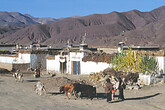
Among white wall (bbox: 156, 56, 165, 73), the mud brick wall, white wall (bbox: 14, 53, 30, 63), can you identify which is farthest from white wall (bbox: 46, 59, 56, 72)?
white wall (bbox: 156, 56, 165, 73)

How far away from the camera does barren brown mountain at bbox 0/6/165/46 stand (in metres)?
104

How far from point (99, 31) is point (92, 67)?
108 m

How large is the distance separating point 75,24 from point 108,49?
5240 inches

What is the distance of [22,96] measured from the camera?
44.9ft

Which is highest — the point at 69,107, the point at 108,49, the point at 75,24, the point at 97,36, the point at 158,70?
the point at 75,24

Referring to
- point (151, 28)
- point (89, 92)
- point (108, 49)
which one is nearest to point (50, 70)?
point (108, 49)

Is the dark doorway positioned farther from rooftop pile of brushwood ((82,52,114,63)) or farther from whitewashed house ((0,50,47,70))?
whitewashed house ((0,50,47,70))

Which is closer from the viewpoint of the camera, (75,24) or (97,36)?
(97,36)

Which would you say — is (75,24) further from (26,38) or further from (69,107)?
(69,107)

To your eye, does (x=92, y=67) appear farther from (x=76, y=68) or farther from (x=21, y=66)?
(x=21, y=66)

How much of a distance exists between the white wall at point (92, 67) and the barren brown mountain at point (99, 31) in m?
44.4

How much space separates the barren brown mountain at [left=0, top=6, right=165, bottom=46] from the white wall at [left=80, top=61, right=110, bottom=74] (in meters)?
44.4

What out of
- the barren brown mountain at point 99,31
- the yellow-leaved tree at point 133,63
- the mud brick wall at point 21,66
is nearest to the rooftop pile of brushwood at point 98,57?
the yellow-leaved tree at point 133,63

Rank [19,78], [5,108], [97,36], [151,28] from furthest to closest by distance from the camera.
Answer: [97,36], [151,28], [19,78], [5,108]
